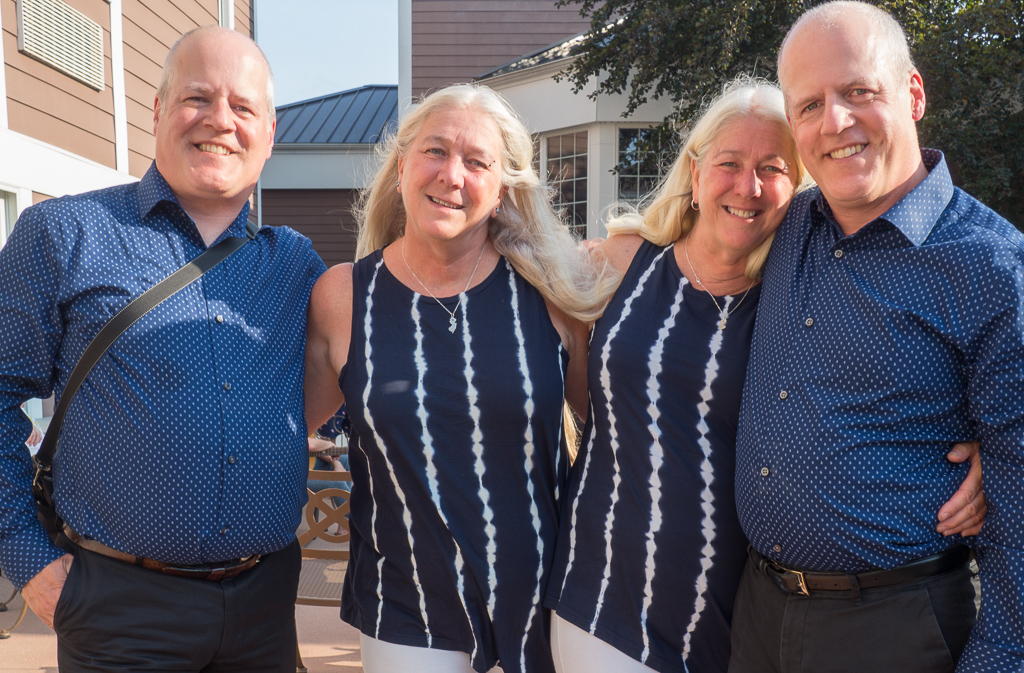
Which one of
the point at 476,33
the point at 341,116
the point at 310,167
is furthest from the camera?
the point at 341,116

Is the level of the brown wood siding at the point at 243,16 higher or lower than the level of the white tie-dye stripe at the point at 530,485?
higher

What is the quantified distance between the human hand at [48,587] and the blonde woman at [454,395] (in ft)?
2.40

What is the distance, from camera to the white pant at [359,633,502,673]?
6.86 ft

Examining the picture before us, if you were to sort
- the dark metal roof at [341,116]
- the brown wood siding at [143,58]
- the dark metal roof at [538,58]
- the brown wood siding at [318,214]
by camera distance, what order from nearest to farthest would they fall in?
1. the brown wood siding at [143,58]
2. the dark metal roof at [538,58]
3. the brown wood siding at [318,214]
4. the dark metal roof at [341,116]

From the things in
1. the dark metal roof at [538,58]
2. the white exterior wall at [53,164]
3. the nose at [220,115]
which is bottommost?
the nose at [220,115]

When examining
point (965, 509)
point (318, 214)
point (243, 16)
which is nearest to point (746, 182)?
point (965, 509)

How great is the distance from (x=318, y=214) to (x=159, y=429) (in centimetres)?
1363

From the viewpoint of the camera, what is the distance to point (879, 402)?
1.68 meters

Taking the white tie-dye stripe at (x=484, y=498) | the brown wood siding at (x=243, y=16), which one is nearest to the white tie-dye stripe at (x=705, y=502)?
the white tie-dye stripe at (x=484, y=498)

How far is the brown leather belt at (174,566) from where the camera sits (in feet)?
5.97

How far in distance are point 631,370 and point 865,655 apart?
2.70 ft

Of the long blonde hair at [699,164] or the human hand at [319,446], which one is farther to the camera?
the human hand at [319,446]

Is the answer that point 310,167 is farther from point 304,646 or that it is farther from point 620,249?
point 620,249

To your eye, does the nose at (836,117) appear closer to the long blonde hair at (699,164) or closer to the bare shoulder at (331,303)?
the long blonde hair at (699,164)
